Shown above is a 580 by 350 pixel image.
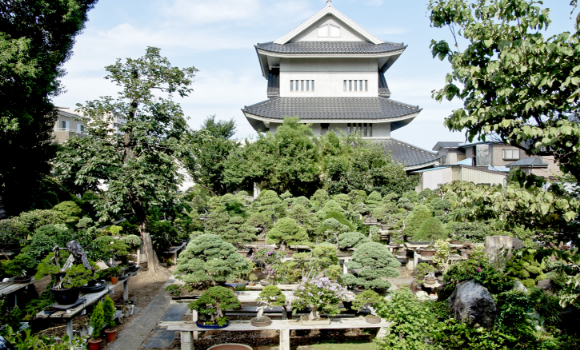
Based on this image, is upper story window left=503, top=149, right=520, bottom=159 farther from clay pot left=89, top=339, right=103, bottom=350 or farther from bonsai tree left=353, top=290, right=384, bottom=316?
clay pot left=89, top=339, right=103, bottom=350

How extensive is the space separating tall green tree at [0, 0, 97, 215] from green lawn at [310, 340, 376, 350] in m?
9.93

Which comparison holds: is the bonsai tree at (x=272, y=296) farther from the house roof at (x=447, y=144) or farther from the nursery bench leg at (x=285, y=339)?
the house roof at (x=447, y=144)

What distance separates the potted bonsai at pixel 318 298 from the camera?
582 cm

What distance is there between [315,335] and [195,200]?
12706 millimetres

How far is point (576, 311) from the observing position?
6.01m

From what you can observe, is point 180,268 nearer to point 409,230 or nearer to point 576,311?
point 576,311

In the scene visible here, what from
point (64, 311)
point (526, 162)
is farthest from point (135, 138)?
point (526, 162)

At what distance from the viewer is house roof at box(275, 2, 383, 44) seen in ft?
84.3

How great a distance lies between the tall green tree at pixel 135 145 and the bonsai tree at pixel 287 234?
9.60 ft

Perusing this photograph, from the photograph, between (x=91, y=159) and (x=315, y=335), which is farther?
(x=91, y=159)

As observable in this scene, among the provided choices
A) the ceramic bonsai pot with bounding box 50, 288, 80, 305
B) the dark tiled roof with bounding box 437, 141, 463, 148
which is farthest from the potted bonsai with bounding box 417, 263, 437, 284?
the dark tiled roof with bounding box 437, 141, 463, 148

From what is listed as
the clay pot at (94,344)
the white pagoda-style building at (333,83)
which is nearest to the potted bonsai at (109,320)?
the clay pot at (94,344)

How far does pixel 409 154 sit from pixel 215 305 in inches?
765

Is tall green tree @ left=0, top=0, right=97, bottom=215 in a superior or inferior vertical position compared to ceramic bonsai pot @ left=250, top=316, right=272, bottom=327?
superior
